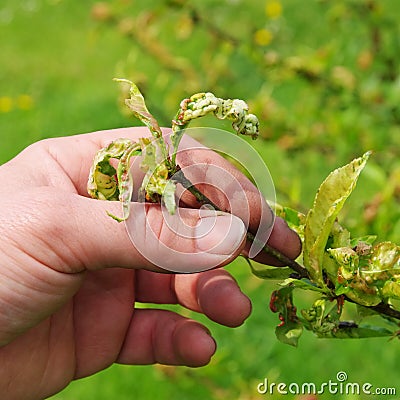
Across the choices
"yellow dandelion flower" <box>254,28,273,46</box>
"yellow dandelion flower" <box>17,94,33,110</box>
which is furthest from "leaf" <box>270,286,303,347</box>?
"yellow dandelion flower" <box>17,94,33,110</box>

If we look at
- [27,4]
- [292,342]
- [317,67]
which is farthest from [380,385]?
[27,4]

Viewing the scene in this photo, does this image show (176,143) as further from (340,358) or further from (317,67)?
(340,358)

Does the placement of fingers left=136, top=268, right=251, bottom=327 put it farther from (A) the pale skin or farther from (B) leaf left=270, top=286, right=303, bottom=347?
(B) leaf left=270, top=286, right=303, bottom=347

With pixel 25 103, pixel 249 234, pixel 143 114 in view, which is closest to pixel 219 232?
pixel 249 234

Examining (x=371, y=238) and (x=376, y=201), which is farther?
(x=376, y=201)

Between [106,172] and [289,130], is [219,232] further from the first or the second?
[289,130]
